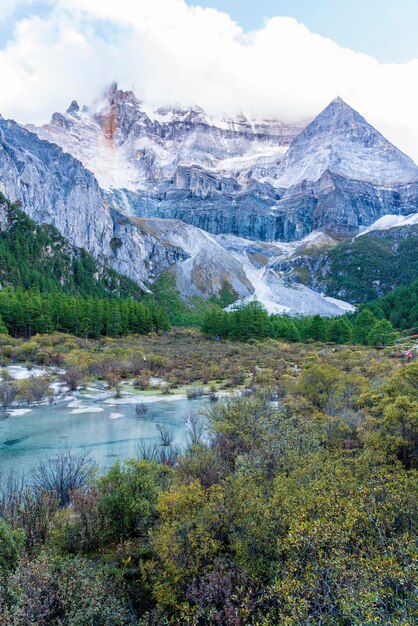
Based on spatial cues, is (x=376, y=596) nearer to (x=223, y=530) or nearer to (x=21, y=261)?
(x=223, y=530)

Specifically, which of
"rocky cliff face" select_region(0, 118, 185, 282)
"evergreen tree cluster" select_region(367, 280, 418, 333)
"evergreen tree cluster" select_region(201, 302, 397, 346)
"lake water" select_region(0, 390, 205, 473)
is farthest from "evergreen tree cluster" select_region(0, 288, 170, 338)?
"rocky cliff face" select_region(0, 118, 185, 282)

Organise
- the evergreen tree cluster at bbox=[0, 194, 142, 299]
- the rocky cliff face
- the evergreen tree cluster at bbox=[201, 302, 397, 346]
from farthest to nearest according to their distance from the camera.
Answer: the rocky cliff face < the evergreen tree cluster at bbox=[0, 194, 142, 299] < the evergreen tree cluster at bbox=[201, 302, 397, 346]

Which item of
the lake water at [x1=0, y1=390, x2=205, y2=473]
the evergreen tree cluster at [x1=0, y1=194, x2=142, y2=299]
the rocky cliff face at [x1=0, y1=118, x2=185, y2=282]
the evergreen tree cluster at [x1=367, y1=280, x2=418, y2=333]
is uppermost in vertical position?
the rocky cliff face at [x1=0, y1=118, x2=185, y2=282]

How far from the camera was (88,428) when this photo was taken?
29.5 meters

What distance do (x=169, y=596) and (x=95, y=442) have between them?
63.0 ft

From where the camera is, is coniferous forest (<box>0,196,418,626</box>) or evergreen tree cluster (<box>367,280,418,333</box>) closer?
coniferous forest (<box>0,196,418,626</box>)

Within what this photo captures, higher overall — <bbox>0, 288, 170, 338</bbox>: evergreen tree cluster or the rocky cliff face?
the rocky cliff face

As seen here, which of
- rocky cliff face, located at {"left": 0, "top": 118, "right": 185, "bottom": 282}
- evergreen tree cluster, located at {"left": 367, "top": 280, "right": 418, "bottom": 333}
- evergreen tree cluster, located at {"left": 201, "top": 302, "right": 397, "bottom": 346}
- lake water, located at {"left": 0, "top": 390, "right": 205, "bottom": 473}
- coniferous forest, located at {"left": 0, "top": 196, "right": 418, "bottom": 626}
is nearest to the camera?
coniferous forest, located at {"left": 0, "top": 196, "right": 418, "bottom": 626}

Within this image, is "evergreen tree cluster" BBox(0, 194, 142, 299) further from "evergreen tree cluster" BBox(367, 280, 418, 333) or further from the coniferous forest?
the coniferous forest

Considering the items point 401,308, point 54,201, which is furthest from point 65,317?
point 54,201

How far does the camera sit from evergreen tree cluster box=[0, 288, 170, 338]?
7294 centimetres

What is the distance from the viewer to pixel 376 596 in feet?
19.0

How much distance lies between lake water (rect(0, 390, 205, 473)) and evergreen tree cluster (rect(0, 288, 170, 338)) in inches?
1525

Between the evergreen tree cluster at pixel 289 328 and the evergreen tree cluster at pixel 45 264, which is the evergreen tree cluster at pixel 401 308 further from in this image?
the evergreen tree cluster at pixel 45 264
